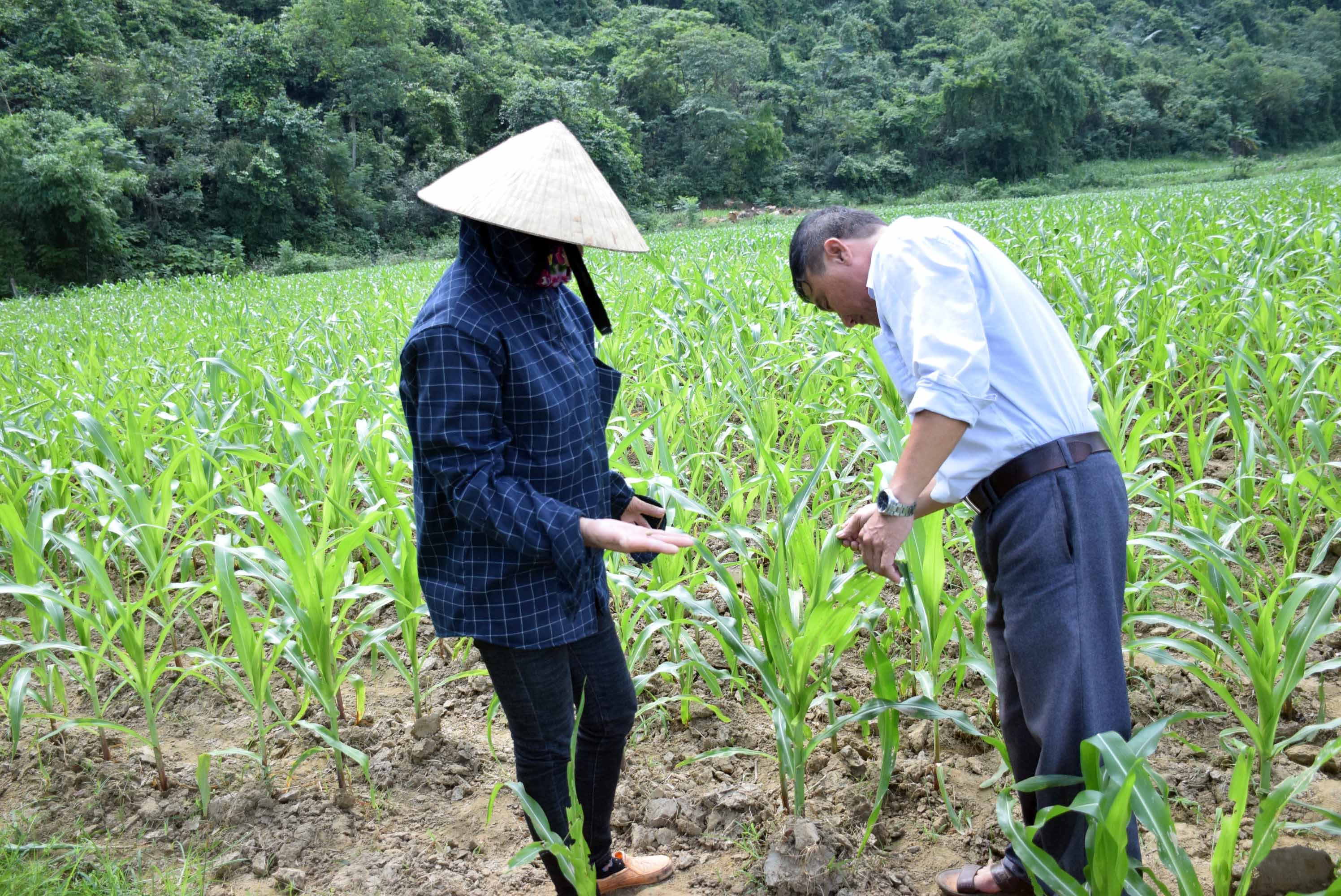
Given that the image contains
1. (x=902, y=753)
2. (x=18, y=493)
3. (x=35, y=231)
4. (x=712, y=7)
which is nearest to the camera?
(x=902, y=753)

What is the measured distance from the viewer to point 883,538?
146 centimetres

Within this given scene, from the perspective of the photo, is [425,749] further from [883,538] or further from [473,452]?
[883,538]

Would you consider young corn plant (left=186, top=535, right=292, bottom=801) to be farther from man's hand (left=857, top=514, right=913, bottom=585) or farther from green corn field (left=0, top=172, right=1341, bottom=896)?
man's hand (left=857, top=514, right=913, bottom=585)

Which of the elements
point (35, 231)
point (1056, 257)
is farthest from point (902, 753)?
point (35, 231)

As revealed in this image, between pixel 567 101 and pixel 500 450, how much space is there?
110 feet

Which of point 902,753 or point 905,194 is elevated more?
point 905,194

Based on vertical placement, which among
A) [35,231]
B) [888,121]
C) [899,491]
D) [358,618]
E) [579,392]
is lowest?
Result: [358,618]

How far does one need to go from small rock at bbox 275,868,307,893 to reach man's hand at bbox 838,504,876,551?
1.36 m

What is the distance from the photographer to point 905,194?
42.9 metres

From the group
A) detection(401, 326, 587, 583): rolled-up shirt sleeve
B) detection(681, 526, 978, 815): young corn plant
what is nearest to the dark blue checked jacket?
detection(401, 326, 587, 583): rolled-up shirt sleeve

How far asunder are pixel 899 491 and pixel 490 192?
31.3 inches

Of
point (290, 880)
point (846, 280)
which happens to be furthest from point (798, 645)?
point (290, 880)

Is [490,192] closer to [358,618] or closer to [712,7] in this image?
[358,618]

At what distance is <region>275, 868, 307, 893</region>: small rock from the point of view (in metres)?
1.82
